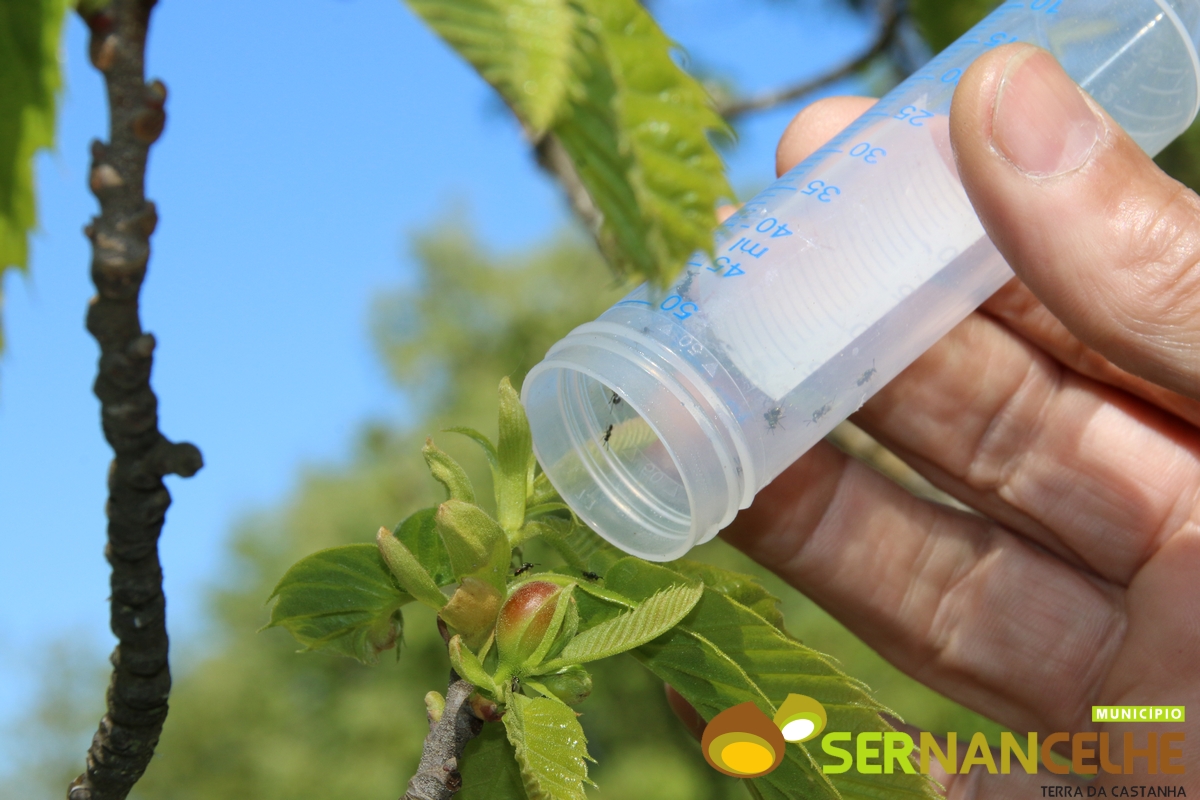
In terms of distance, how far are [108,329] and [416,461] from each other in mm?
6239

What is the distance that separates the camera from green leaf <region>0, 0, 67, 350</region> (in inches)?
14.4

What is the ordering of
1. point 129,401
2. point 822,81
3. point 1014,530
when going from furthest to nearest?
point 822,81
point 1014,530
point 129,401

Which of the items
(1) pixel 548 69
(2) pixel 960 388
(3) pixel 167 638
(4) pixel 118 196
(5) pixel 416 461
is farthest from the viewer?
(5) pixel 416 461

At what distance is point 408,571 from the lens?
653mm

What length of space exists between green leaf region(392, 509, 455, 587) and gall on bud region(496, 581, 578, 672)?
0.08m

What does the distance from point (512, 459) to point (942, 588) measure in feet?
2.91

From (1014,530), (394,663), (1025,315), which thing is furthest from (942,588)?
(394,663)

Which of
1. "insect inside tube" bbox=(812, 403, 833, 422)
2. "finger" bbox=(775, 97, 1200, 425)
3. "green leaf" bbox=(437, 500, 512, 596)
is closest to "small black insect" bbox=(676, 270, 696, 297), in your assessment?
"insect inside tube" bbox=(812, 403, 833, 422)

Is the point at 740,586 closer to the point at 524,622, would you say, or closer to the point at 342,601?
the point at 524,622

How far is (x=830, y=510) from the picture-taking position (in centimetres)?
132

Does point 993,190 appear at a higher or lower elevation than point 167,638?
lower

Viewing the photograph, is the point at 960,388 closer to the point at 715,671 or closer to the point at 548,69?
the point at 715,671

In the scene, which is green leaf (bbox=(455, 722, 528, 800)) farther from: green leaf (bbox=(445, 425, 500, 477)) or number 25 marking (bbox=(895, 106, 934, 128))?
number 25 marking (bbox=(895, 106, 934, 128))

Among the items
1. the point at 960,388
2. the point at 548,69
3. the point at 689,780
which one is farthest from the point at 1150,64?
the point at 689,780
